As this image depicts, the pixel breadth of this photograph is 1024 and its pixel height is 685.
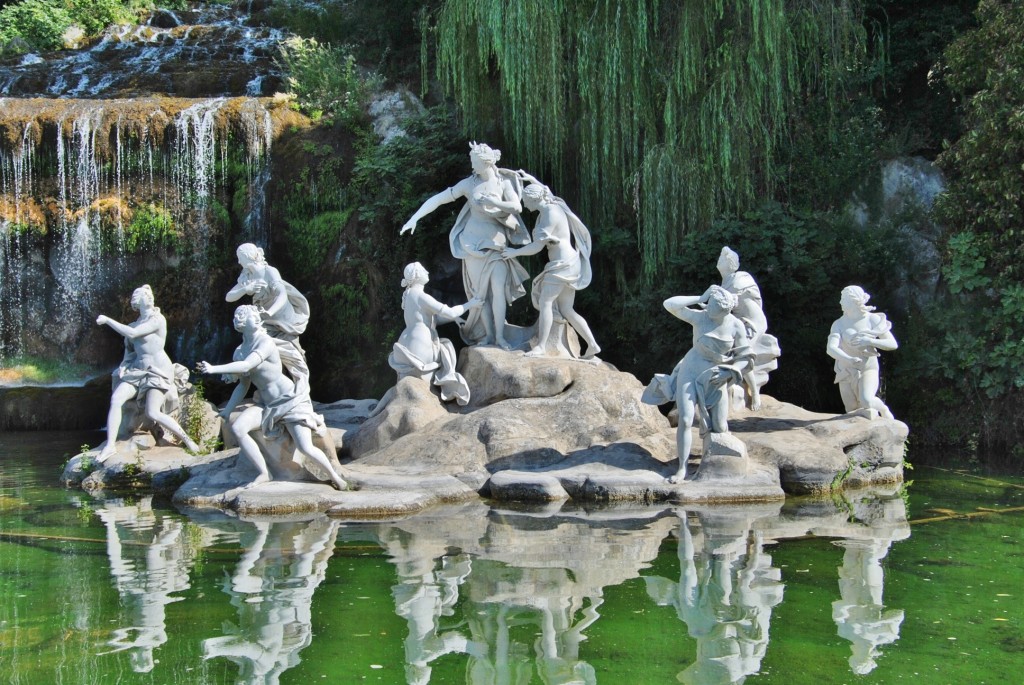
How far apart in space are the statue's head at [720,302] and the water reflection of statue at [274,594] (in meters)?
3.85

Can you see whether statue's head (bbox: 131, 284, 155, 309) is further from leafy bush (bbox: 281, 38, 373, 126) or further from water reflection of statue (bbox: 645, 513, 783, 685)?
water reflection of statue (bbox: 645, 513, 783, 685)

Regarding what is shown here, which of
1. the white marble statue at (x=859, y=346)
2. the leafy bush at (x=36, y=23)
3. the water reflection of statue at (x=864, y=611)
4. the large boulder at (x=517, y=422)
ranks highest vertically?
the leafy bush at (x=36, y=23)

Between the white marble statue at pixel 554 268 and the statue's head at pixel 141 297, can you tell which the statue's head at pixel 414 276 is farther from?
the statue's head at pixel 141 297

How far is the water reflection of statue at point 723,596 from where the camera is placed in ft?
18.3

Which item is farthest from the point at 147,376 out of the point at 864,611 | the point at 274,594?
the point at 864,611

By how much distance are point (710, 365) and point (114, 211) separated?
9693 millimetres

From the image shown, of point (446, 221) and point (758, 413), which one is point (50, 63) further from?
point (758, 413)

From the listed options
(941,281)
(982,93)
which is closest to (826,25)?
(982,93)

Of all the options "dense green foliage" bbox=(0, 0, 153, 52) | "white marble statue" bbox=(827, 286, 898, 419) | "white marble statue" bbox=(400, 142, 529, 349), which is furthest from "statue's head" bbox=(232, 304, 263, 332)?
"dense green foliage" bbox=(0, 0, 153, 52)

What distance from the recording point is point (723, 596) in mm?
6719

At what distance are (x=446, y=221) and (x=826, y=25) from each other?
5.71m

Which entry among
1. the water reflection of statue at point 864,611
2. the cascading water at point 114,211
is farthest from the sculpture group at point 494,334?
the cascading water at point 114,211

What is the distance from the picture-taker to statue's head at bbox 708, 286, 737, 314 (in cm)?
1012

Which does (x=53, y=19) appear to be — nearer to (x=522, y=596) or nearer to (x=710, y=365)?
(x=710, y=365)
